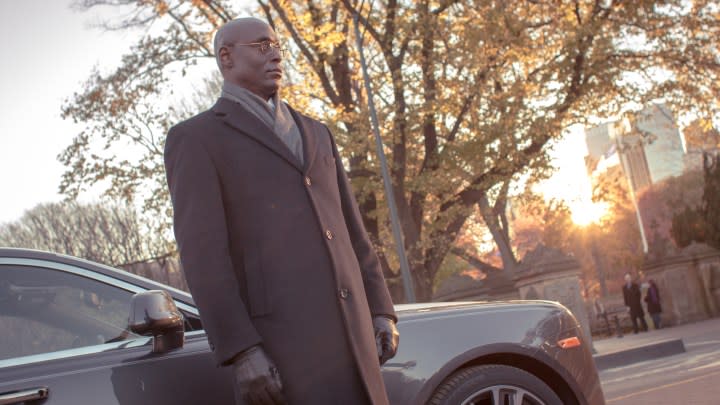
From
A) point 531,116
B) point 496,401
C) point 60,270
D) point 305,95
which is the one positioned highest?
point 305,95

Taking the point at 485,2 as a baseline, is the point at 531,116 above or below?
below

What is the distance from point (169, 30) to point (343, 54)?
4.66 m

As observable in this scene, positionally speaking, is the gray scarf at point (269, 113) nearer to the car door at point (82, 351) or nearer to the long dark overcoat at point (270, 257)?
the long dark overcoat at point (270, 257)

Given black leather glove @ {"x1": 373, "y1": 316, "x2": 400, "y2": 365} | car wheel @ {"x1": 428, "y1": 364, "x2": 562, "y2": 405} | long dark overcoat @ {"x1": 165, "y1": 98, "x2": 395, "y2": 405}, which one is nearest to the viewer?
long dark overcoat @ {"x1": 165, "y1": 98, "x2": 395, "y2": 405}

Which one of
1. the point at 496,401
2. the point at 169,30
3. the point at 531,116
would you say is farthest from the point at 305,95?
the point at 496,401

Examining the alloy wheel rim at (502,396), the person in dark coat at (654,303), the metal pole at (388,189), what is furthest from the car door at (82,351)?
the person in dark coat at (654,303)

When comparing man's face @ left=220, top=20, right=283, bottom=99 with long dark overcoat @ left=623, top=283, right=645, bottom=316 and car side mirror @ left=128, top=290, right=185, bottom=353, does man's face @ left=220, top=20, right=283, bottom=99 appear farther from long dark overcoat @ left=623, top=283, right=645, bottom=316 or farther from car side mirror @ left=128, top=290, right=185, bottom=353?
long dark overcoat @ left=623, top=283, right=645, bottom=316

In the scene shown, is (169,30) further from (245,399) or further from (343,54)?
(245,399)

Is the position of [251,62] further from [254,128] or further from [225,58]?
[254,128]

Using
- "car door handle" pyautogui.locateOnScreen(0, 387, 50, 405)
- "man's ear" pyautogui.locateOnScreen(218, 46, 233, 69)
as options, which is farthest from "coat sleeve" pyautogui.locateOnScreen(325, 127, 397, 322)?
"car door handle" pyautogui.locateOnScreen(0, 387, 50, 405)

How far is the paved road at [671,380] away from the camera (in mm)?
7824

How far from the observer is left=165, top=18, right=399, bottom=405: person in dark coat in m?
2.57

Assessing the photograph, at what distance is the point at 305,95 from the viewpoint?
21594mm

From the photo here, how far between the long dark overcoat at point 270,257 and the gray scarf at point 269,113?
0.10 feet
